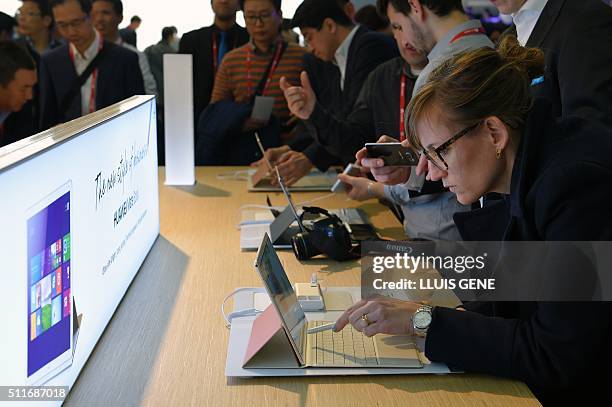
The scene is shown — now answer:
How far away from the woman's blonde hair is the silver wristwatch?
366 millimetres

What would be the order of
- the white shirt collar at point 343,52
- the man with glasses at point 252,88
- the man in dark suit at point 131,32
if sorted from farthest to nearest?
1. the man in dark suit at point 131,32
2. the man with glasses at point 252,88
3. the white shirt collar at point 343,52

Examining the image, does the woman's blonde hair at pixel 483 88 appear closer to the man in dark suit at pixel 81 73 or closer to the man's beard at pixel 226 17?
the man in dark suit at pixel 81 73

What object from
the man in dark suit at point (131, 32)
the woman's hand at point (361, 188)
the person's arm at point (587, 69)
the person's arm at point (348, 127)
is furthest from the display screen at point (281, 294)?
the man in dark suit at point (131, 32)

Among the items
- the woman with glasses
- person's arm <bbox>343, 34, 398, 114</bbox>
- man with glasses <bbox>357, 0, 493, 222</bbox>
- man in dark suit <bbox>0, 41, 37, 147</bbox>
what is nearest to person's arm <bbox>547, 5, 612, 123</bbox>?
man with glasses <bbox>357, 0, 493, 222</bbox>

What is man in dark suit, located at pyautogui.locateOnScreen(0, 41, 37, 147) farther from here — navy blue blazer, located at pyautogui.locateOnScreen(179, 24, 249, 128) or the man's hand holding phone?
the man's hand holding phone

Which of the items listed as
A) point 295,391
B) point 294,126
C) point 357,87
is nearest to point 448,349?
point 295,391

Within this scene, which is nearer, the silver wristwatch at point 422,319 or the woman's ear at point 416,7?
the silver wristwatch at point 422,319

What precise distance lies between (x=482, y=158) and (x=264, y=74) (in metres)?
2.65

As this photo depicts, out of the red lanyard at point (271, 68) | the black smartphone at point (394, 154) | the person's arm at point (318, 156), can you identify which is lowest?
the person's arm at point (318, 156)

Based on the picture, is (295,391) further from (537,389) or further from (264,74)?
(264,74)

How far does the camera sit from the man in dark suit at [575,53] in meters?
2.00

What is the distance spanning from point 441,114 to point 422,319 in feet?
1.28
